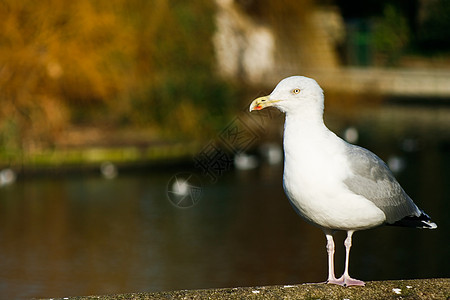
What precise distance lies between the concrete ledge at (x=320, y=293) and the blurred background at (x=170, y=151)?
2.58 m

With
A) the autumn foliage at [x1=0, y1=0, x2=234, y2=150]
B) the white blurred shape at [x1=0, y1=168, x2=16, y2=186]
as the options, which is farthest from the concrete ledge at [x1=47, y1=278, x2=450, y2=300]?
the autumn foliage at [x1=0, y1=0, x2=234, y2=150]

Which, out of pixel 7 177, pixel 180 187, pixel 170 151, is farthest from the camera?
pixel 170 151

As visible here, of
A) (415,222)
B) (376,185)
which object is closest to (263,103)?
(376,185)

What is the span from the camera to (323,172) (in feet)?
15.1

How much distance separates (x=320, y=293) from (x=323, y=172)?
2.18 ft

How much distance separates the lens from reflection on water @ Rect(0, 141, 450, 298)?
10.4 m

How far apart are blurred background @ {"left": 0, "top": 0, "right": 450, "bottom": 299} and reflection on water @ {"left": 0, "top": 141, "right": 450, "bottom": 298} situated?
39 millimetres

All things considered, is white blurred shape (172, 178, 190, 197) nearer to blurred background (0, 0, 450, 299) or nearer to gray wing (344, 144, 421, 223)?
blurred background (0, 0, 450, 299)

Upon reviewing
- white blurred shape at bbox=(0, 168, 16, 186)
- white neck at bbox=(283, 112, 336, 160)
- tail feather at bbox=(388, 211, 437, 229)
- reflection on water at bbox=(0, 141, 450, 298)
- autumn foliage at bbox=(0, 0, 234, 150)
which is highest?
autumn foliage at bbox=(0, 0, 234, 150)

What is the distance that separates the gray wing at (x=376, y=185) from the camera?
473 centimetres

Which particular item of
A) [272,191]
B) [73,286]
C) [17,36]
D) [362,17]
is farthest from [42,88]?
[362,17]

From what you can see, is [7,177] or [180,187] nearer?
[7,177]

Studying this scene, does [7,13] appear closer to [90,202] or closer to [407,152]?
[90,202]

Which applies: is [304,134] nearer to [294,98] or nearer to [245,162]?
[294,98]
